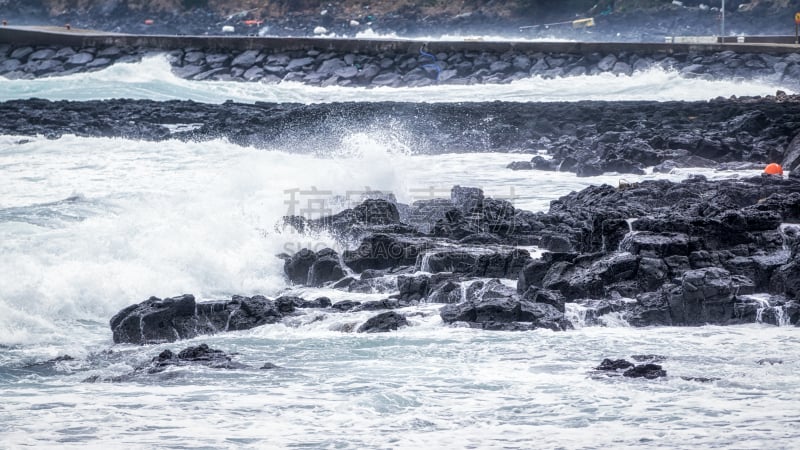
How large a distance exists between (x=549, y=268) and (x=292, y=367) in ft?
7.67

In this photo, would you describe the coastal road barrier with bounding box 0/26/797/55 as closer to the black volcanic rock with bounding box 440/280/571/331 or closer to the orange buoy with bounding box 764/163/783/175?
the orange buoy with bounding box 764/163/783/175

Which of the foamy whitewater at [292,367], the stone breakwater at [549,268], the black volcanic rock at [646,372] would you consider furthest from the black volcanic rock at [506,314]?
the black volcanic rock at [646,372]

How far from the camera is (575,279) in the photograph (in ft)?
28.1

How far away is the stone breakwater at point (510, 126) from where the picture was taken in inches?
612

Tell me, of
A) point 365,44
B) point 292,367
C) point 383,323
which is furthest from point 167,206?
point 365,44

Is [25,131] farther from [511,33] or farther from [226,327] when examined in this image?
[511,33]

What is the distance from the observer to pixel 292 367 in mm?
7355

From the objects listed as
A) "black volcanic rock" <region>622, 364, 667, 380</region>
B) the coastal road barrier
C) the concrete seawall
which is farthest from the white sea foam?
the coastal road barrier

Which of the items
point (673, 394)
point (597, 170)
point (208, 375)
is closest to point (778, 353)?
point (673, 394)

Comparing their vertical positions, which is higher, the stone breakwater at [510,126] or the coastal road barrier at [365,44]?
the coastal road barrier at [365,44]

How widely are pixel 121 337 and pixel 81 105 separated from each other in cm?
1623

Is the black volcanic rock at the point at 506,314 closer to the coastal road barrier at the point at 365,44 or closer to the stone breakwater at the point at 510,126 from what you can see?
the stone breakwater at the point at 510,126

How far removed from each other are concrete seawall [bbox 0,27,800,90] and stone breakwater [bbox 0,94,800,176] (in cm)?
553

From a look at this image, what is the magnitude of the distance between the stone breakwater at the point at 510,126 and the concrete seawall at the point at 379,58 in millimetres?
5530
